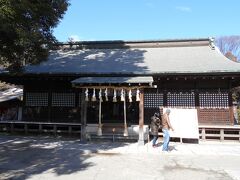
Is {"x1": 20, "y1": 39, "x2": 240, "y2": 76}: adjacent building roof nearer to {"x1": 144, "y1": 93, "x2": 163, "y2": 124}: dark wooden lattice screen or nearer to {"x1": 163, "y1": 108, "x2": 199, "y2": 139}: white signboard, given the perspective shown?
{"x1": 144, "y1": 93, "x2": 163, "y2": 124}: dark wooden lattice screen

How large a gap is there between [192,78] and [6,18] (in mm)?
10201

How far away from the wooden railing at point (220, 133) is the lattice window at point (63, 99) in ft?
24.4

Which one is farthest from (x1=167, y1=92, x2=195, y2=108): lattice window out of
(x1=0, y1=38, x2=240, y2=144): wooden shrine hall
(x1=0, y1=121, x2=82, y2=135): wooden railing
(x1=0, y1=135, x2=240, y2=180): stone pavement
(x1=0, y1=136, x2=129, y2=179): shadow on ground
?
(x1=0, y1=121, x2=82, y2=135): wooden railing

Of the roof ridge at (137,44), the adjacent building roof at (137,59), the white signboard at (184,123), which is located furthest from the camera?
the roof ridge at (137,44)

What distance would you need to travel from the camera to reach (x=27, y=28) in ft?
32.8

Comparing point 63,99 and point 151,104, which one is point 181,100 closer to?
point 151,104

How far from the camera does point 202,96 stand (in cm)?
1642

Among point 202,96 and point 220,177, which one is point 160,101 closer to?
point 202,96

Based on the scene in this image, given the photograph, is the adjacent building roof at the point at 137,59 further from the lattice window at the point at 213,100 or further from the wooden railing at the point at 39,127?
the wooden railing at the point at 39,127

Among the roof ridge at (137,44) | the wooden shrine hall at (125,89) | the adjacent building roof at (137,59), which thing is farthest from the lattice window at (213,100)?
the roof ridge at (137,44)

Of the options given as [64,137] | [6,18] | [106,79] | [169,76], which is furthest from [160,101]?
[6,18]

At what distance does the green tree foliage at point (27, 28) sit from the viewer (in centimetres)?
881

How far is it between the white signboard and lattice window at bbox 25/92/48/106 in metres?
7.72

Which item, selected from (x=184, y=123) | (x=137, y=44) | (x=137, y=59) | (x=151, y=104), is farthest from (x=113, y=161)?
(x=137, y=44)
